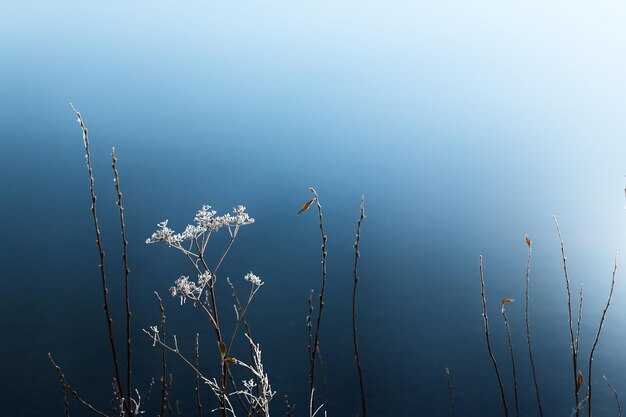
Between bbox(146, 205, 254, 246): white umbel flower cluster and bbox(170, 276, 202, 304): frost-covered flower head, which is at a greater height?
bbox(146, 205, 254, 246): white umbel flower cluster

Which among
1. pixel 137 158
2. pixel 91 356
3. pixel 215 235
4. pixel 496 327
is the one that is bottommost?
pixel 91 356

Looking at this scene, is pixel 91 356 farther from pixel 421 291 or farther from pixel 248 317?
pixel 421 291

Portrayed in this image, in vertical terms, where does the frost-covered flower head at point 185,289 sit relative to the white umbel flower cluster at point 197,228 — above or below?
below

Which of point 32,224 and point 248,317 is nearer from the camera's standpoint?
point 248,317

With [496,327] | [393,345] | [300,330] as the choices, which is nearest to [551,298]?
[496,327]

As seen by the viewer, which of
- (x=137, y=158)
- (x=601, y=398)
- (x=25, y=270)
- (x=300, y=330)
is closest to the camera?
(x=601, y=398)

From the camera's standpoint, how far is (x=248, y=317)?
856 centimetres

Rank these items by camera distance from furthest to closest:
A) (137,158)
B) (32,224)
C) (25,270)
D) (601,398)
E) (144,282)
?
(137,158)
(32,224)
(25,270)
(144,282)
(601,398)

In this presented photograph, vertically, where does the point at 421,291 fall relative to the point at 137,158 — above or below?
below

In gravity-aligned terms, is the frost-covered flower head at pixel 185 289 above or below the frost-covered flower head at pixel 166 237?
below

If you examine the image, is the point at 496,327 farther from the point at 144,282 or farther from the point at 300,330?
the point at 144,282

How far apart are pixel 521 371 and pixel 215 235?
13.2 feet

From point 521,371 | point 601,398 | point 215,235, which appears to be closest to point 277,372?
point 215,235

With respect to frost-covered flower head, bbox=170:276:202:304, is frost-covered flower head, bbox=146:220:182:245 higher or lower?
higher
